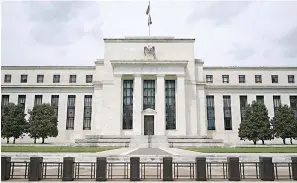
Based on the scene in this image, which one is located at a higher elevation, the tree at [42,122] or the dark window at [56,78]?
the dark window at [56,78]

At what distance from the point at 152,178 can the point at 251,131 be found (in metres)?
35.4

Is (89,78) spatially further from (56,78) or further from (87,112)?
(87,112)

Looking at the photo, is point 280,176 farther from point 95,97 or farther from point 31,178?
point 95,97

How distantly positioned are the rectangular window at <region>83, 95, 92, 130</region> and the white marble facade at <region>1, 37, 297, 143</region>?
72 cm

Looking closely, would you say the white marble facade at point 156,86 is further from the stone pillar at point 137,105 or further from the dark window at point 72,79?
the dark window at point 72,79

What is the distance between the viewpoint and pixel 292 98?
181 feet

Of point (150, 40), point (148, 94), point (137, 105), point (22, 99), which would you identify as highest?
point (150, 40)

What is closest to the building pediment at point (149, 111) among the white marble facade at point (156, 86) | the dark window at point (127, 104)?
the white marble facade at point (156, 86)

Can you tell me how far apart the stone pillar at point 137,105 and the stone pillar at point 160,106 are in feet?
9.70

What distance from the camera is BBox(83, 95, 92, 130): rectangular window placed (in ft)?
178

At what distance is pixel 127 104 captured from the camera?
5066 centimetres

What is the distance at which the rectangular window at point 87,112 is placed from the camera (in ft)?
178

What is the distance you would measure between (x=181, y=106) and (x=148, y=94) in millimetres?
6256

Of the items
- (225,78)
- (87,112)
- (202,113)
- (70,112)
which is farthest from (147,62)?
(70,112)
